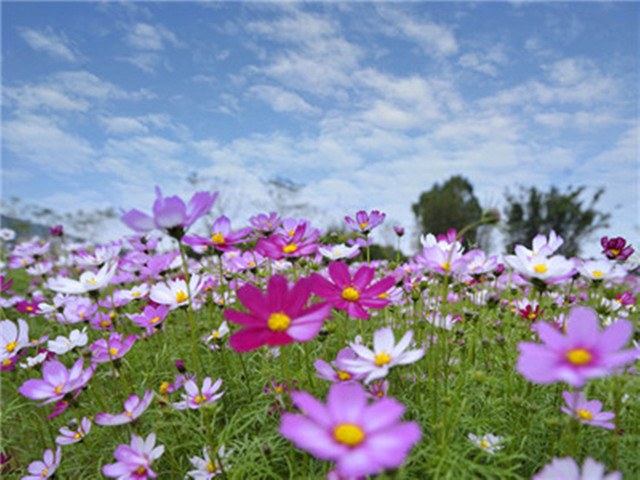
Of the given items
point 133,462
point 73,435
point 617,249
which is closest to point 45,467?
point 73,435

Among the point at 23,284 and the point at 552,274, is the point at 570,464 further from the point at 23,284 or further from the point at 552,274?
the point at 23,284

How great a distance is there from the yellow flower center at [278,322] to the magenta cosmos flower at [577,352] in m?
0.35

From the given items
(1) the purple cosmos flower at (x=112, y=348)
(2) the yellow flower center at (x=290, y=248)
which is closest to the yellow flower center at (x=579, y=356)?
(2) the yellow flower center at (x=290, y=248)

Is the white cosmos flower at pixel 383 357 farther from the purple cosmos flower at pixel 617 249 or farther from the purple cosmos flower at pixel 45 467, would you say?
the purple cosmos flower at pixel 45 467

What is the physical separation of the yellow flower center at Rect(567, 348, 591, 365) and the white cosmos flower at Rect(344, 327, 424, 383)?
0.66 ft

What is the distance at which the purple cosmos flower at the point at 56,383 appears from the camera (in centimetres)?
90

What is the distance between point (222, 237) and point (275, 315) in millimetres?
274

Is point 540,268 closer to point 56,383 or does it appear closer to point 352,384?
point 352,384

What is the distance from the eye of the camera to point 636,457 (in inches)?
34.7

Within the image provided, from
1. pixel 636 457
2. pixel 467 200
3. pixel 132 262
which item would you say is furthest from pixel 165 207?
pixel 467 200

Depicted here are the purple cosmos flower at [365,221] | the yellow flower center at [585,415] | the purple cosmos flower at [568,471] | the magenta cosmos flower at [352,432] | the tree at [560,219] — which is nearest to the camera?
the magenta cosmos flower at [352,432]

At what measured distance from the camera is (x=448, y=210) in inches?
692

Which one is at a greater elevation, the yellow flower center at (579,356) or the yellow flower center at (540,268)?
the yellow flower center at (540,268)

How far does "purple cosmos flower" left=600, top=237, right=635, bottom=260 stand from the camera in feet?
3.29
